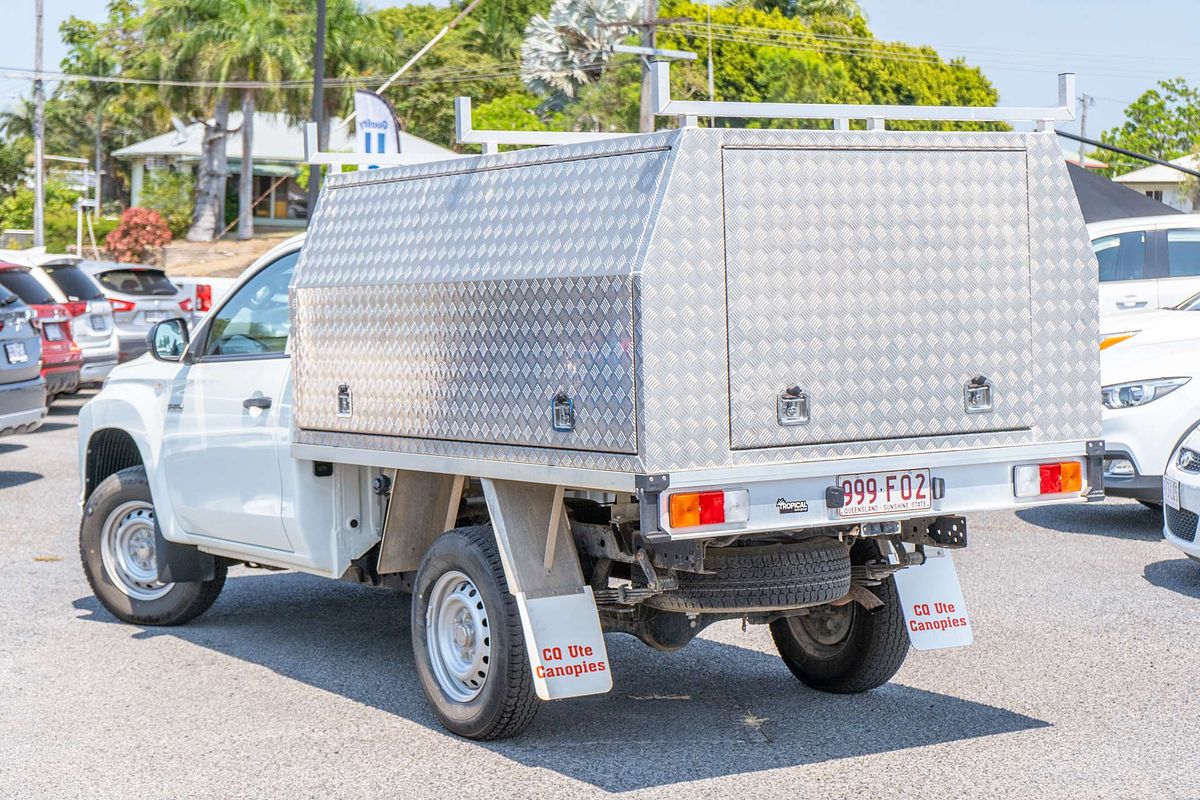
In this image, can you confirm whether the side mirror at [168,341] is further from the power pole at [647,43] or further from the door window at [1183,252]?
the power pole at [647,43]

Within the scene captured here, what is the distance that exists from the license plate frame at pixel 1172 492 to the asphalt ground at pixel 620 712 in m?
0.50

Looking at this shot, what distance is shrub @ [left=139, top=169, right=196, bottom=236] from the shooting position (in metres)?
60.8

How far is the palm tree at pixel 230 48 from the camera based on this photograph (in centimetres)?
5269

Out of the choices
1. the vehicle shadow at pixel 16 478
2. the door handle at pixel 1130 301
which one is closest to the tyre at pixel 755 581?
the vehicle shadow at pixel 16 478

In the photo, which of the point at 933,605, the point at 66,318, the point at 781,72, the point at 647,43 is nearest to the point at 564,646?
the point at 933,605

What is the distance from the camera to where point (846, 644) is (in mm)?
6887

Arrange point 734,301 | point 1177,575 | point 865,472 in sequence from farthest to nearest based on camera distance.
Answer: point 1177,575 < point 865,472 < point 734,301

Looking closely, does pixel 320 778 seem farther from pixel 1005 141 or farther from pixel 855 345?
pixel 1005 141

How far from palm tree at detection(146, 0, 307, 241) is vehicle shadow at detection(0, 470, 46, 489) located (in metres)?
39.9

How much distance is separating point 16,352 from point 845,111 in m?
9.82

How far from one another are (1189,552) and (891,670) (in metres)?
2.96

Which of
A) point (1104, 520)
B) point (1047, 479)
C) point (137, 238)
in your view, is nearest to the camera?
point (1047, 479)

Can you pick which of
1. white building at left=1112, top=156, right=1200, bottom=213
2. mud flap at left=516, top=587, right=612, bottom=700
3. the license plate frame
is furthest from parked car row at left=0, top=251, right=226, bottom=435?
white building at left=1112, top=156, right=1200, bottom=213

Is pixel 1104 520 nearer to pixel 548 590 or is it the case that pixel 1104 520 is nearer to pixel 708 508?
pixel 548 590
